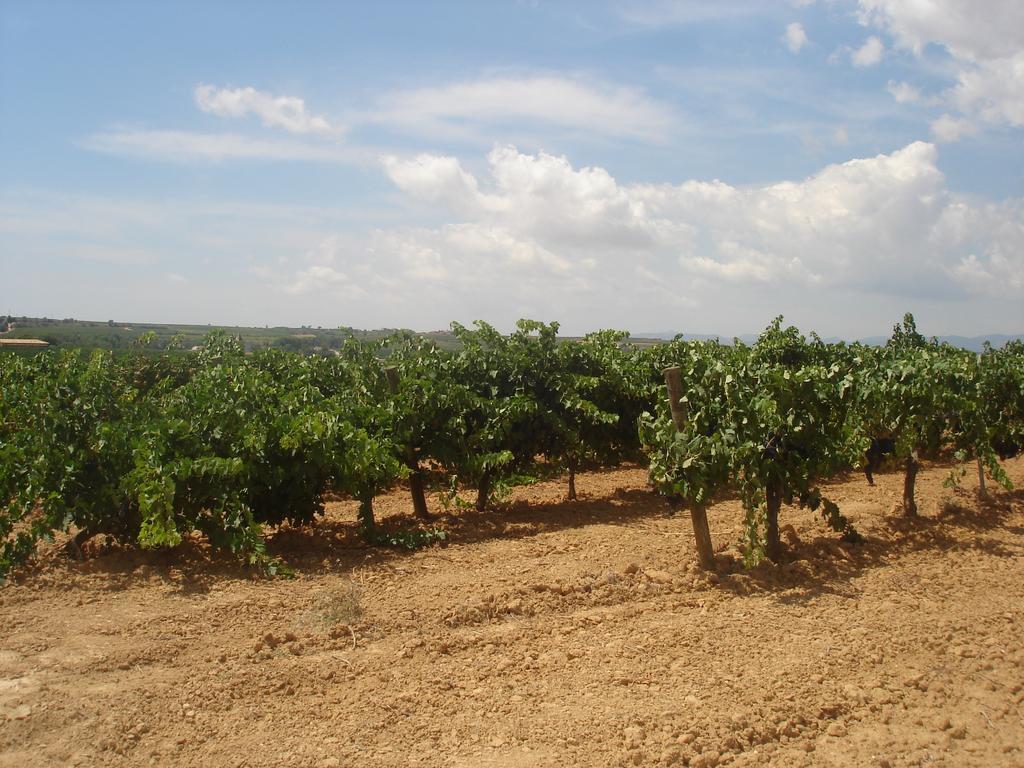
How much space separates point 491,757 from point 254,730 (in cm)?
138

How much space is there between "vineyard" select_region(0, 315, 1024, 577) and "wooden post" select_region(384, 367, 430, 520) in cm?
2

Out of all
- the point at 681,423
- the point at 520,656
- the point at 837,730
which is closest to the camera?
the point at 837,730

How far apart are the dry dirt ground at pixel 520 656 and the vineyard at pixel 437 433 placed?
18.9 inches

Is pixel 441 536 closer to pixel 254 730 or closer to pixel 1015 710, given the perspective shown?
pixel 254 730

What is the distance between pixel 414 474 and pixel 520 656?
409 centimetres

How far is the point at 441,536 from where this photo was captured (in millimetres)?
7984

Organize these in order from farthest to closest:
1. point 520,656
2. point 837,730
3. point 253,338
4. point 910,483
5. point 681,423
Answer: point 253,338
point 910,483
point 681,423
point 520,656
point 837,730

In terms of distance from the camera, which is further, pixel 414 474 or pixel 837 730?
pixel 414 474

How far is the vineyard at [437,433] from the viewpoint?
22.2 feet

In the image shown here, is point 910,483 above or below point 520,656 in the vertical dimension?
above

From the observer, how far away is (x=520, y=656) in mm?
5410

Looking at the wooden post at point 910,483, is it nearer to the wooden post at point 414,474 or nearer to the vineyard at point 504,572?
the vineyard at point 504,572

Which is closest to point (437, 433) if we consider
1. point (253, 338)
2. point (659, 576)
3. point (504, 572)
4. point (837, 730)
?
point (504, 572)

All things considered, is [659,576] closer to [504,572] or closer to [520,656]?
[504,572]
